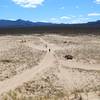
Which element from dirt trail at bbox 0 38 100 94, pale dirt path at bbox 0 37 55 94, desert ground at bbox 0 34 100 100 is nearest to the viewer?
desert ground at bbox 0 34 100 100

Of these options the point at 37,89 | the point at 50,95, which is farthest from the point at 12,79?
the point at 50,95

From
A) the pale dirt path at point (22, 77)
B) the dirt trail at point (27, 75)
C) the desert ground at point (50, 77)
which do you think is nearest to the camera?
the desert ground at point (50, 77)

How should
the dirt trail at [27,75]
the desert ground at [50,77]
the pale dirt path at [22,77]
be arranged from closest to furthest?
the desert ground at [50,77] → the pale dirt path at [22,77] → the dirt trail at [27,75]

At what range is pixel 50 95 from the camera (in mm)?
20438

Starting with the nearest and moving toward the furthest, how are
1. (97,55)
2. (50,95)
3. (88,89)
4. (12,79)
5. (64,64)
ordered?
(50,95) < (88,89) < (12,79) < (64,64) < (97,55)

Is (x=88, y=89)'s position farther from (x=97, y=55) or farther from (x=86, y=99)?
(x=97, y=55)

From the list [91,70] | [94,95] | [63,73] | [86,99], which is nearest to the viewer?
[86,99]

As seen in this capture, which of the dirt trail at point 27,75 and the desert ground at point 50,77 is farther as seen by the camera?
the dirt trail at point 27,75

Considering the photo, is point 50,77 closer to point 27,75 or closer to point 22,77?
point 27,75

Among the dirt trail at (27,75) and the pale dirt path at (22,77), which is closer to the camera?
the pale dirt path at (22,77)

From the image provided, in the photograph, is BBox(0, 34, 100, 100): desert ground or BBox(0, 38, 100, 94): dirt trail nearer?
BBox(0, 34, 100, 100): desert ground

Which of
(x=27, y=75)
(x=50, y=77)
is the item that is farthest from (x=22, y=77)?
(x=50, y=77)

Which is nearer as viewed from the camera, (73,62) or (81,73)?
(81,73)

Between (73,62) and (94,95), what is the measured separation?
648 inches
